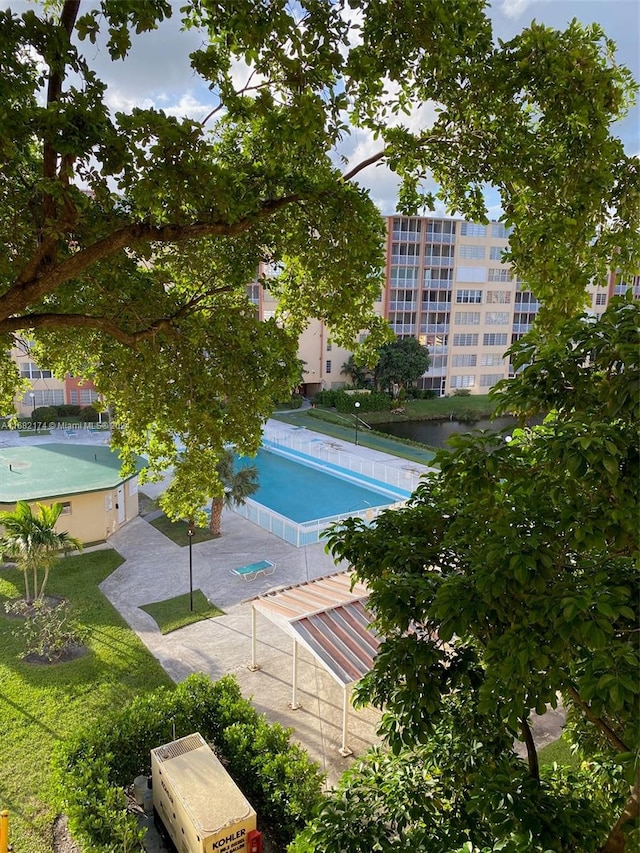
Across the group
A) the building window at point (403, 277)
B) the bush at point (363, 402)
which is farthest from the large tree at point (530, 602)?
the building window at point (403, 277)

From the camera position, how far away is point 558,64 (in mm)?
5031

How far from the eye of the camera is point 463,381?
48500 millimetres

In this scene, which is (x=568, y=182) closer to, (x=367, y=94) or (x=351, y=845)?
(x=367, y=94)

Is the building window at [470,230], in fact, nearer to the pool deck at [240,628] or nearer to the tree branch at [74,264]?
the pool deck at [240,628]

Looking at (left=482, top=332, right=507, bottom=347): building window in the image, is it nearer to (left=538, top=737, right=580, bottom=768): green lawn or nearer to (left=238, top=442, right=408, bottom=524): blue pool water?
(left=238, top=442, right=408, bottom=524): blue pool water

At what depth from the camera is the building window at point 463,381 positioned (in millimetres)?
48125

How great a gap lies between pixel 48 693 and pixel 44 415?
1078 inches

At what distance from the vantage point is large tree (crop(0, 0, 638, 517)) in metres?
4.60

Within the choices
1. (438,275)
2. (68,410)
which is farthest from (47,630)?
(438,275)

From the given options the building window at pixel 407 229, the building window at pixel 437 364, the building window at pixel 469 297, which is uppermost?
the building window at pixel 407 229

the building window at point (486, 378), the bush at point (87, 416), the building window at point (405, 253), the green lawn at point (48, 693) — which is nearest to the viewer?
the green lawn at point (48, 693)

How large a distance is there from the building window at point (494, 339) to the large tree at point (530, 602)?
46.2m

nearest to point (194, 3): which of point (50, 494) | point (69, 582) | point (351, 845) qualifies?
point (351, 845)

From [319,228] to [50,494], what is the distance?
1507 centimetres
